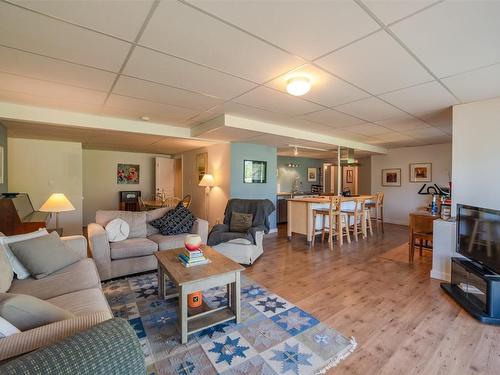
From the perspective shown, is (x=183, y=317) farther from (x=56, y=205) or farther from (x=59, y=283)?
(x=56, y=205)

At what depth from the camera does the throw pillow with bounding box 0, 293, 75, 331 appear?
3.36ft

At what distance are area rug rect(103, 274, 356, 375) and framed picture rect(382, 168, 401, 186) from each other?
19.9ft

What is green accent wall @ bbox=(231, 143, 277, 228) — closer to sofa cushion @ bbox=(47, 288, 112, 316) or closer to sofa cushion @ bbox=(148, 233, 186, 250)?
sofa cushion @ bbox=(148, 233, 186, 250)

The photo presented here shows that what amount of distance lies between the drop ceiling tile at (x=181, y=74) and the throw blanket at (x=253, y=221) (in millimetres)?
1913

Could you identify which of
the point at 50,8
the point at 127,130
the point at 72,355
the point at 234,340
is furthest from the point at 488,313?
the point at 127,130

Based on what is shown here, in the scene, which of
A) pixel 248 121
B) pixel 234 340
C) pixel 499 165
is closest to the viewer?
pixel 234 340

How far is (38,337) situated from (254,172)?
4.79 meters

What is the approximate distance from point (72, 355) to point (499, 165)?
4111 millimetres

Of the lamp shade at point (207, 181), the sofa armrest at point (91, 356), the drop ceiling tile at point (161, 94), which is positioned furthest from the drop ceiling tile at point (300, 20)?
the lamp shade at point (207, 181)

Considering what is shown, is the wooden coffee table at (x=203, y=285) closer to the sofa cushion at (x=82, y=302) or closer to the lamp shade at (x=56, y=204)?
the sofa cushion at (x=82, y=302)

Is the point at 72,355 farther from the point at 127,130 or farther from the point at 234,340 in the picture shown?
the point at 127,130

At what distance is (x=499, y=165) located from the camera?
9.26ft

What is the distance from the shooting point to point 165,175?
759cm

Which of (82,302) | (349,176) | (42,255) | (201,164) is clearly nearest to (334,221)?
(201,164)
